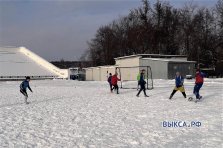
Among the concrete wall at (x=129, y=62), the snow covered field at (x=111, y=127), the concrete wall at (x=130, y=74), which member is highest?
the concrete wall at (x=129, y=62)

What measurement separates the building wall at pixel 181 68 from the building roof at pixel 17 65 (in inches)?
877

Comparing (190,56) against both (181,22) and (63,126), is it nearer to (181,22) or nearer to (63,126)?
(181,22)

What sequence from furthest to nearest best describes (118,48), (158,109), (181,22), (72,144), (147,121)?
1. (118,48)
2. (181,22)
3. (158,109)
4. (147,121)
5. (72,144)

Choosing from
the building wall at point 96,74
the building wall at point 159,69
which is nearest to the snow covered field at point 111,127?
the building wall at point 159,69

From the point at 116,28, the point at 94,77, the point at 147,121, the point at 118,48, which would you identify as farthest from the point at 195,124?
the point at 116,28

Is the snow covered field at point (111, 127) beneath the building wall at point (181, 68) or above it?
beneath

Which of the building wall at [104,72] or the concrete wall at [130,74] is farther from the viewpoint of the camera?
the building wall at [104,72]

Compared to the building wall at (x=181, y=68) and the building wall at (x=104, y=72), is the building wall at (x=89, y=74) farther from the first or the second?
the building wall at (x=181, y=68)

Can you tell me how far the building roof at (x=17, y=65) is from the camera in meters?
59.8

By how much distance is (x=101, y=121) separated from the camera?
12.0 meters

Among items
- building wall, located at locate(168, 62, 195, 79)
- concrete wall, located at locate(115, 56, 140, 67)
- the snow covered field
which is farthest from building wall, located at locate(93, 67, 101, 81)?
the snow covered field

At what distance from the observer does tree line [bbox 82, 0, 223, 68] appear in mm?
62094

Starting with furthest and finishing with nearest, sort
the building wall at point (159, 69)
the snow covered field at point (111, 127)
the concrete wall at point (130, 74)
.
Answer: the concrete wall at point (130, 74), the building wall at point (159, 69), the snow covered field at point (111, 127)

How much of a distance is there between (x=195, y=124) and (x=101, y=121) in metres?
3.11
